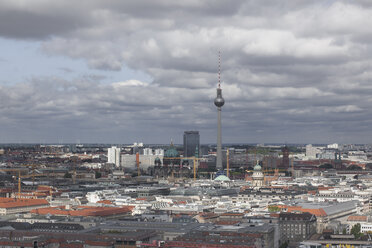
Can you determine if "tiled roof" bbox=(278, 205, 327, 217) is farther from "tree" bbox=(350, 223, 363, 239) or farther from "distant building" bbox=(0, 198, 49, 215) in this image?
"distant building" bbox=(0, 198, 49, 215)

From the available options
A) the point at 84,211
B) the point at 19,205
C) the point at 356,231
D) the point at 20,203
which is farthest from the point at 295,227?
the point at 20,203

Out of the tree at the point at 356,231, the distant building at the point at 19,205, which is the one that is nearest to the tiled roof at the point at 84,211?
the distant building at the point at 19,205

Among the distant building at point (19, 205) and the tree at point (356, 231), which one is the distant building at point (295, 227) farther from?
the distant building at point (19, 205)

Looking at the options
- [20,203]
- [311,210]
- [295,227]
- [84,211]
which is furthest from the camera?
[20,203]

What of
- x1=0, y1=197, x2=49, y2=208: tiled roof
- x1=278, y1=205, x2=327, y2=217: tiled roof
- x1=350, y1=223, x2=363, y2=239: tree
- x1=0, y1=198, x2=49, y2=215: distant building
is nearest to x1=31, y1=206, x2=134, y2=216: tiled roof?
x1=0, y1=198, x2=49, y2=215: distant building

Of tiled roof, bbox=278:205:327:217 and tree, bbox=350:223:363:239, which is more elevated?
tiled roof, bbox=278:205:327:217

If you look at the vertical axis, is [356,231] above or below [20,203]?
below

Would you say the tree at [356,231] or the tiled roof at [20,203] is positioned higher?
the tiled roof at [20,203]

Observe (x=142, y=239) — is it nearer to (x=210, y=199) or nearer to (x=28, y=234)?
(x=28, y=234)

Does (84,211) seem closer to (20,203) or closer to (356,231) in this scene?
(20,203)
